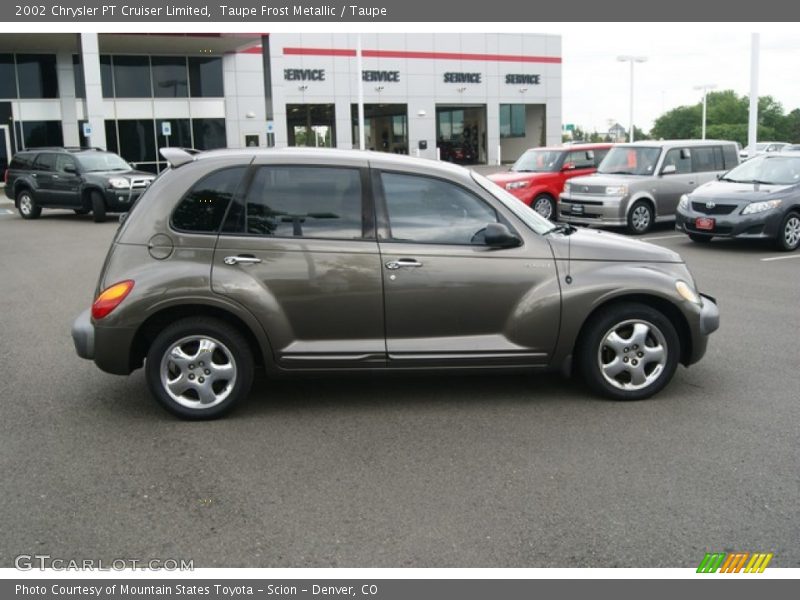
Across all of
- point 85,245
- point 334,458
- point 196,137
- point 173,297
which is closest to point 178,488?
point 334,458

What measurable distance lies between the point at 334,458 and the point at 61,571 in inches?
66.2

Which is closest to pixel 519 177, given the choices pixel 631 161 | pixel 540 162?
pixel 540 162

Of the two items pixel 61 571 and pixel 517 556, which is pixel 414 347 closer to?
pixel 517 556

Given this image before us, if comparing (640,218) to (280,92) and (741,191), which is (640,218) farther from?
(280,92)

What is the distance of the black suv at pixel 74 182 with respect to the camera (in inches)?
818

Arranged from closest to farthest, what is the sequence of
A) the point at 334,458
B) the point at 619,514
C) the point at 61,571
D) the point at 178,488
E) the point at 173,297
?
the point at 61,571 → the point at 619,514 → the point at 178,488 → the point at 334,458 → the point at 173,297

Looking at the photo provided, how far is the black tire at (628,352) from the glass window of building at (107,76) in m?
37.1

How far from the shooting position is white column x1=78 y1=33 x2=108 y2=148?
32125 mm

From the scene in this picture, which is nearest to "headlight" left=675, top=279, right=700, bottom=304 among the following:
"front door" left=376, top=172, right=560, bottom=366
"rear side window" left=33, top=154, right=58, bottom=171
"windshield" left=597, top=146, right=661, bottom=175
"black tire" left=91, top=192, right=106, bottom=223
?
"front door" left=376, top=172, right=560, bottom=366

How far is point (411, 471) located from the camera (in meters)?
4.57

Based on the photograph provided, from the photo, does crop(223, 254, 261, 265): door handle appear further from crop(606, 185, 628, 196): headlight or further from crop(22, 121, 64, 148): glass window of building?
crop(22, 121, 64, 148): glass window of building

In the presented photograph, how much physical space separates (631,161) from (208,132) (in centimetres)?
2842

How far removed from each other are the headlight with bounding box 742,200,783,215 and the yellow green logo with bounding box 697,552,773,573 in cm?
1120

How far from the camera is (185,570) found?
352 centimetres
